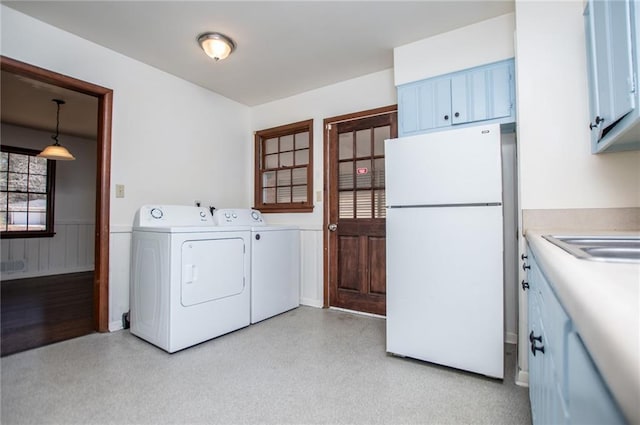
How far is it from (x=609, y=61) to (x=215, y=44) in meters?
2.54

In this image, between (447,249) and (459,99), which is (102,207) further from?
(459,99)

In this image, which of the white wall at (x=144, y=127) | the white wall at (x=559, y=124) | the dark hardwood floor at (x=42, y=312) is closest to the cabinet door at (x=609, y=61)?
the white wall at (x=559, y=124)

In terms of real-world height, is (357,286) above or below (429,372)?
above

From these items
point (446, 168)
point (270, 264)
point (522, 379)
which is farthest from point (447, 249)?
point (270, 264)

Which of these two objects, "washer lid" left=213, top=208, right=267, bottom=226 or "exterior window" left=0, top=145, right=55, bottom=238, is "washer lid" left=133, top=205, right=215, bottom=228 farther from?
"exterior window" left=0, top=145, right=55, bottom=238

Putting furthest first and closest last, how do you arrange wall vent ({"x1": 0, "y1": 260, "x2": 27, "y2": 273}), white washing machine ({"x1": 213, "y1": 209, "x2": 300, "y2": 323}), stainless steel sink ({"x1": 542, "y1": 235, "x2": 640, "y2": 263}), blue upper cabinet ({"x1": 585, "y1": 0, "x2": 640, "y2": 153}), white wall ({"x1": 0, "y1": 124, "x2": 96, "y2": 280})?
white wall ({"x1": 0, "y1": 124, "x2": 96, "y2": 280})
wall vent ({"x1": 0, "y1": 260, "x2": 27, "y2": 273})
white washing machine ({"x1": 213, "y1": 209, "x2": 300, "y2": 323})
blue upper cabinet ({"x1": 585, "y1": 0, "x2": 640, "y2": 153})
stainless steel sink ({"x1": 542, "y1": 235, "x2": 640, "y2": 263})

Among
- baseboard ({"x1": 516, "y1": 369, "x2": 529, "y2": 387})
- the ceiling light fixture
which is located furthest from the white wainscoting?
baseboard ({"x1": 516, "y1": 369, "x2": 529, "y2": 387})

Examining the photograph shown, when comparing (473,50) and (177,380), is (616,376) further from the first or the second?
(473,50)

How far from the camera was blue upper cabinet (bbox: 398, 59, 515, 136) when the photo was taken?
7.61 ft

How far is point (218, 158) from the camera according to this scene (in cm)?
378

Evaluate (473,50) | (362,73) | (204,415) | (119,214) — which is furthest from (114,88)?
(473,50)

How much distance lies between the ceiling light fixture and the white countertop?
279cm

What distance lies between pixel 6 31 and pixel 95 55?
0.56 metres

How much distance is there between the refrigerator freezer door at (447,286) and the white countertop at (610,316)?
4.35 feet
